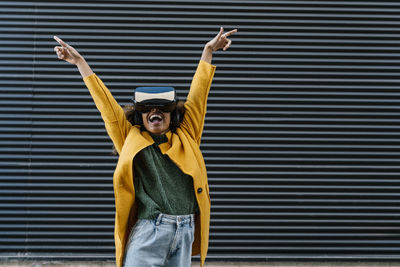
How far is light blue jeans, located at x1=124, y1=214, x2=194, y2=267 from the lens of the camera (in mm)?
2424

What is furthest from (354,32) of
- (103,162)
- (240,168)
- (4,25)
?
(4,25)

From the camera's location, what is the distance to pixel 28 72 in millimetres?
4875

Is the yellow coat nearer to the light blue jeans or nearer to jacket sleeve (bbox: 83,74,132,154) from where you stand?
jacket sleeve (bbox: 83,74,132,154)

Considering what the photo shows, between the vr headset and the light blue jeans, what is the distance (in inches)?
26.4

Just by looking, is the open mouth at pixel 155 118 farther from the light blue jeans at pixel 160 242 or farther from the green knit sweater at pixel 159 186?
the light blue jeans at pixel 160 242

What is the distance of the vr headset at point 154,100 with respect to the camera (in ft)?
8.48

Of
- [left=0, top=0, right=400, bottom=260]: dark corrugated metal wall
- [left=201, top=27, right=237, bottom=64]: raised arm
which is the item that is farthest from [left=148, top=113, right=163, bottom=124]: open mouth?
[left=0, top=0, right=400, bottom=260]: dark corrugated metal wall

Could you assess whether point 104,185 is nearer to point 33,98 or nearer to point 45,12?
point 33,98

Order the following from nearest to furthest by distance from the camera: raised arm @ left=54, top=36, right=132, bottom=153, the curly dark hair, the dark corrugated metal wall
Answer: raised arm @ left=54, top=36, right=132, bottom=153
the curly dark hair
the dark corrugated metal wall

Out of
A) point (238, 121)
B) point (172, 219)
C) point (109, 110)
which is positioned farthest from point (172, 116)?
point (238, 121)

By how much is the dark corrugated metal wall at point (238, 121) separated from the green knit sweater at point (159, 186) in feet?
7.73

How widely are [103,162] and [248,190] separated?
1.74 meters

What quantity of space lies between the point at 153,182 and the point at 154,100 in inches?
19.9

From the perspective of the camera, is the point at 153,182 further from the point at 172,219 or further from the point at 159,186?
the point at 172,219
